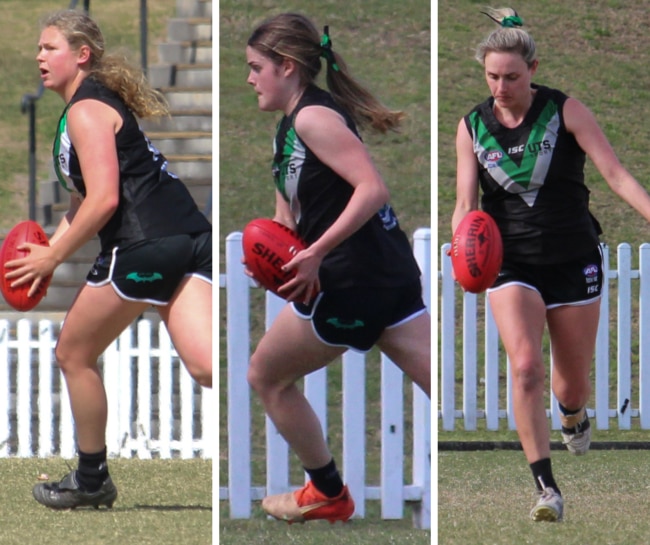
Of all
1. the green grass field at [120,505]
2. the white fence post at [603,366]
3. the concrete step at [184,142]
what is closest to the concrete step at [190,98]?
the concrete step at [184,142]

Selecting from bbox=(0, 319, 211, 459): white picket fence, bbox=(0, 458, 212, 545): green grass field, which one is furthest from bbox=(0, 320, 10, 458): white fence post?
bbox=(0, 458, 212, 545): green grass field

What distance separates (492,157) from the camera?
3826mm

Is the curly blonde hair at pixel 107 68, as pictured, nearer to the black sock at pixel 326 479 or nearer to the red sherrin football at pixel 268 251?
the red sherrin football at pixel 268 251

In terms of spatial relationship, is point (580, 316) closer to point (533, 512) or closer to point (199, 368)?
point (533, 512)

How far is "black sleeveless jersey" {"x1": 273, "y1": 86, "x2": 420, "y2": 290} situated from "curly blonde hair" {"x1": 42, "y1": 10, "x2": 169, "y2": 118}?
537mm

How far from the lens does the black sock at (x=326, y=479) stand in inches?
149

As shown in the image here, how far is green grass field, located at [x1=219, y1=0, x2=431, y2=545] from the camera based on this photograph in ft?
12.3

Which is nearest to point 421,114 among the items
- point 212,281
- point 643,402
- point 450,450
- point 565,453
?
point 212,281

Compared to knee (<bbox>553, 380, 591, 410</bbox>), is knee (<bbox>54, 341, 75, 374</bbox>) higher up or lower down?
higher up

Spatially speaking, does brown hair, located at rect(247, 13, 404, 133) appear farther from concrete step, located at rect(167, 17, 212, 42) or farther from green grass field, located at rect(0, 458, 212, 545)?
concrete step, located at rect(167, 17, 212, 42)

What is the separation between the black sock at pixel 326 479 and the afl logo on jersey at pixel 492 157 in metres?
0.91

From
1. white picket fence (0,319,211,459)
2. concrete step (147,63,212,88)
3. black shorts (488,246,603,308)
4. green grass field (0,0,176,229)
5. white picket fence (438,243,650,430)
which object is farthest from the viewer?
green grass field (0,0,176,229)

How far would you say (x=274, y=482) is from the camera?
4.20m

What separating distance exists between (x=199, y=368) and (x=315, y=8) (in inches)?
40.4
